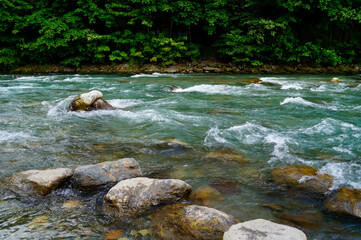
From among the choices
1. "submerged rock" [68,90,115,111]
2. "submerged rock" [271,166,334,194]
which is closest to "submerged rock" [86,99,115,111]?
"submerged rock" [68,90,115,111]

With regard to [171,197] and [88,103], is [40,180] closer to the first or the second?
[171,197]

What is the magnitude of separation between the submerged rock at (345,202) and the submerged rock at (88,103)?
588 centimetres

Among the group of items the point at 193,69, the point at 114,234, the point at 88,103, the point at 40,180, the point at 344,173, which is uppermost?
the point at 193,69

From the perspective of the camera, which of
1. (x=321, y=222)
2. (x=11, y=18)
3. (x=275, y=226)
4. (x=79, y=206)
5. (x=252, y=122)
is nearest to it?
(x=275, y=226)

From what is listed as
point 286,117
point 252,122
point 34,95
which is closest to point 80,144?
point 252,122

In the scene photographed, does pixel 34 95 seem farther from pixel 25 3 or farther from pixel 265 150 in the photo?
pixel 25 3

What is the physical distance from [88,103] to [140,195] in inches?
194

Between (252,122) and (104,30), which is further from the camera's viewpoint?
(104,30)

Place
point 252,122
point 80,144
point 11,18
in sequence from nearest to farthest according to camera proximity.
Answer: point 80,144 → point 252,122 → point 11,18

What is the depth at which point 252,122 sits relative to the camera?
6219mm

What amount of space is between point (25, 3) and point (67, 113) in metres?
16.2

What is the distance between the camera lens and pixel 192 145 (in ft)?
16.0

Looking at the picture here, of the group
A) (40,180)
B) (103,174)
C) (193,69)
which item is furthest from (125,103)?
(193,69)

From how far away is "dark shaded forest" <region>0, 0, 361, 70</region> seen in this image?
59.3ft
